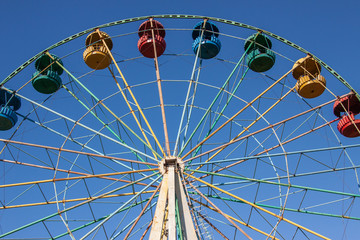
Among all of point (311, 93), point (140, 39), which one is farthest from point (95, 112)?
point (311, 93)

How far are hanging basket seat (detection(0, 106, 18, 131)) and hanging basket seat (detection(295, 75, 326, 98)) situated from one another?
1146 centimetres

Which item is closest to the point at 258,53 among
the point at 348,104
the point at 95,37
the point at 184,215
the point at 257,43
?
the point at 257,43

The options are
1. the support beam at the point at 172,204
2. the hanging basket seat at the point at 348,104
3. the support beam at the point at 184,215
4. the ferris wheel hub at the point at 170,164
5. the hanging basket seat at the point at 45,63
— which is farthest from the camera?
the hanging basket seat at the point at 45,63

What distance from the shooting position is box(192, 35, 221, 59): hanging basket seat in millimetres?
16781

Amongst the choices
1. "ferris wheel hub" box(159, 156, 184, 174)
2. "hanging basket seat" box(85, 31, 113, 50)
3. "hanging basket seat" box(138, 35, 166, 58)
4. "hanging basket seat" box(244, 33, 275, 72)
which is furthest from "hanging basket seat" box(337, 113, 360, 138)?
"hanging basket seat" box(85, 31, 113, 50)

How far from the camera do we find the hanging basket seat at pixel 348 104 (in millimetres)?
16219

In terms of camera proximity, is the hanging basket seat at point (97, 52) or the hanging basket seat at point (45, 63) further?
the hanging basket seat at point (45, 63)

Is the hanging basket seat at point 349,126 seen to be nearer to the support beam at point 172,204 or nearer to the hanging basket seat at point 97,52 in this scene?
the support beam at point 172,204

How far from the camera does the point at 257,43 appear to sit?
54.9 ft

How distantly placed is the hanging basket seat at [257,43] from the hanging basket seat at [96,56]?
18.7 ft

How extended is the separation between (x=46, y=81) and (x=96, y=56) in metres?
2.44

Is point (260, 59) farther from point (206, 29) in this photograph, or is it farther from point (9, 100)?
point (9, 100)

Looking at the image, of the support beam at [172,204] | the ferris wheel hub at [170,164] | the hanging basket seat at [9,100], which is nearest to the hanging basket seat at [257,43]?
the ferris wheel hub at [170,164]

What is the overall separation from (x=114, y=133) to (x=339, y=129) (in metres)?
9.15
